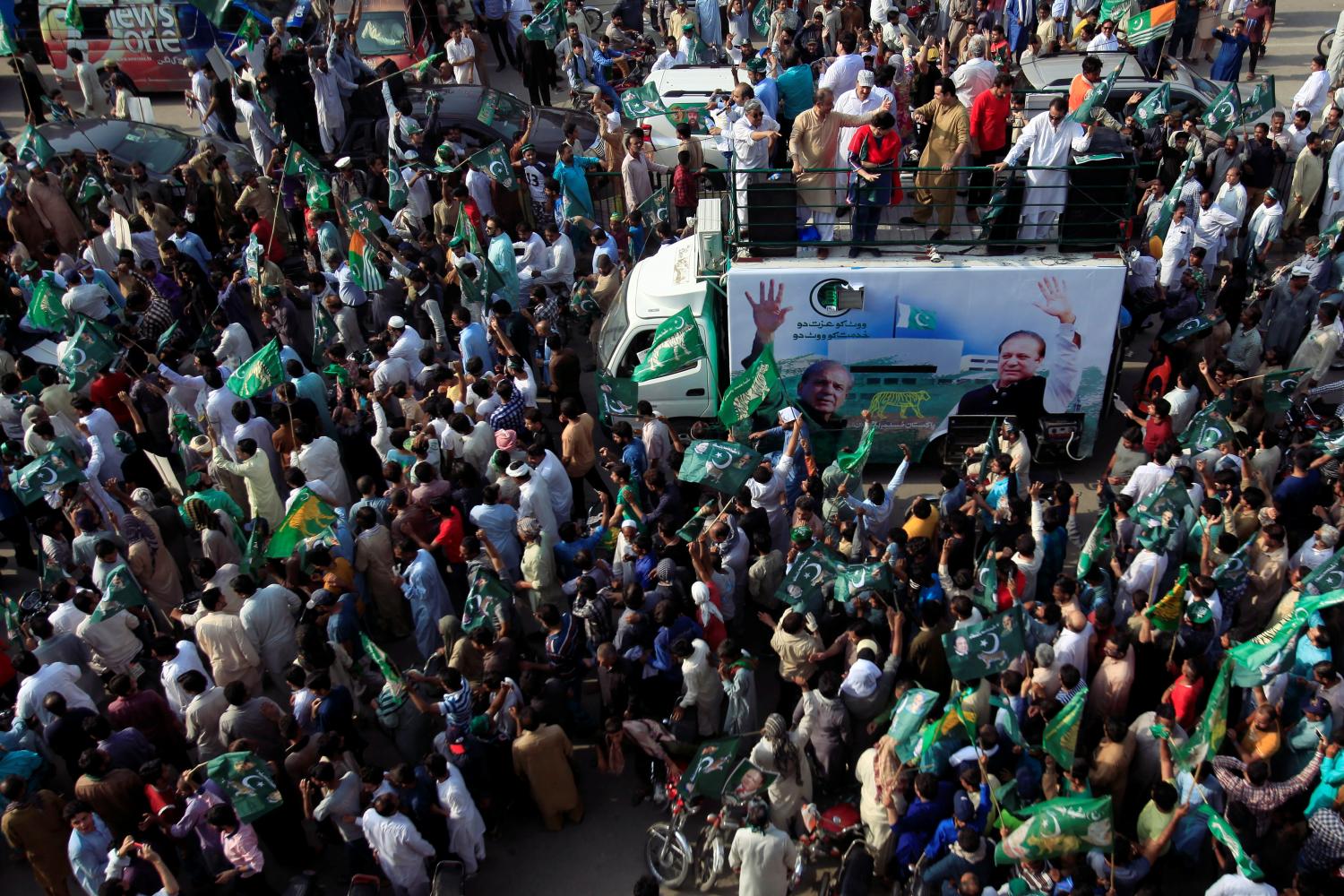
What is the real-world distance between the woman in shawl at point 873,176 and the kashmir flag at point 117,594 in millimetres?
6718

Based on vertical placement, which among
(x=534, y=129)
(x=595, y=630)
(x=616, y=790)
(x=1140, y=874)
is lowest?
(x=616, y=790)

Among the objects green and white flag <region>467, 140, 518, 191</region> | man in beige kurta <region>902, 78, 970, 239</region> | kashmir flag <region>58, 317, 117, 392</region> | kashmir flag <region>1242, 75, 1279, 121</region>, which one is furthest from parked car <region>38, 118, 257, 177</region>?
kashmir flag <region>1242, 75, 1279, 121</region>

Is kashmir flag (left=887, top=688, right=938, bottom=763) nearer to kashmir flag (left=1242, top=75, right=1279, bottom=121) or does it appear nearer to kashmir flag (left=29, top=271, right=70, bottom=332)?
kashmir flag (left=29, top=271, right=70, bottom=332)

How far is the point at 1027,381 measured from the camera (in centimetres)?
1150

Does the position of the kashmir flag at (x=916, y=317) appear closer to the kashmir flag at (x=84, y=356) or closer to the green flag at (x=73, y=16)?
the kashmir flag at (x=84, y=356)

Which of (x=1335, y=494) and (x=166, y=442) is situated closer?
(x=1335, y=494)

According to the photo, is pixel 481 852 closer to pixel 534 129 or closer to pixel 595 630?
pixel 595 630

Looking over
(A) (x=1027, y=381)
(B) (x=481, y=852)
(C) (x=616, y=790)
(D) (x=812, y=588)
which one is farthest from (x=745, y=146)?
(B) (x=481, y=852)

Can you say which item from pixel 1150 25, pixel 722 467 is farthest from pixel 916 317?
pixel 1150 25

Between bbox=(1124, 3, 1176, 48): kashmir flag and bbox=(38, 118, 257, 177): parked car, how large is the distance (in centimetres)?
1251

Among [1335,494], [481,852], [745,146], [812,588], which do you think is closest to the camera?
[481,852]

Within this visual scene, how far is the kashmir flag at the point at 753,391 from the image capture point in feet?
35.6

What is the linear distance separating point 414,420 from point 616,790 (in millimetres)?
4028

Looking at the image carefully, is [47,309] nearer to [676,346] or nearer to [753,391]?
[676,346]
